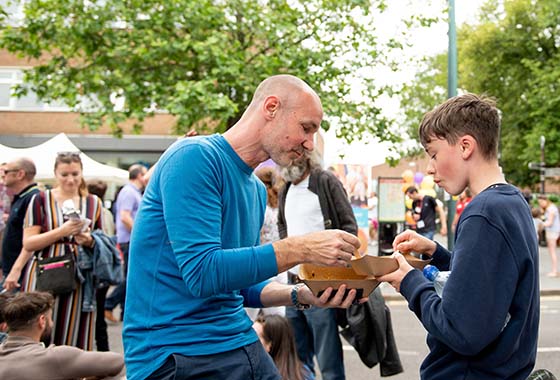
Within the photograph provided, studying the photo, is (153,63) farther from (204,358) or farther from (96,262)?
(204,358)

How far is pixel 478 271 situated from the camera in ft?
6.41

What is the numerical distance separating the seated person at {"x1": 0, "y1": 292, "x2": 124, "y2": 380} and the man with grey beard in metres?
1.57

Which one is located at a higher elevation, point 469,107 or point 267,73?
point 267,73

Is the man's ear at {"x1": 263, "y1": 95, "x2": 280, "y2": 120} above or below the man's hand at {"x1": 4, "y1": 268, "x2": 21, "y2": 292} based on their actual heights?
above

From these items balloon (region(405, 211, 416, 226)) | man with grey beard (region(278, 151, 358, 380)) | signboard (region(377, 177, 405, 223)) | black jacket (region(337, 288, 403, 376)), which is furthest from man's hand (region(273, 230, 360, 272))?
signboard (region(377, 177, 405, 223))

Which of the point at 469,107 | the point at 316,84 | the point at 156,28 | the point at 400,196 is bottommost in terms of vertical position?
the point at 400,196

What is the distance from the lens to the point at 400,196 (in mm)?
16219

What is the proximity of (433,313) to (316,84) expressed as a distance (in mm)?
11294

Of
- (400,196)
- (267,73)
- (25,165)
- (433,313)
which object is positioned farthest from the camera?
(400,196)

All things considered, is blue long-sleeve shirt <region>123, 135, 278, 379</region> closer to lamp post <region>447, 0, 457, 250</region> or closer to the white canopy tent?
lamp post <region>447, 0, 457, 250</region>

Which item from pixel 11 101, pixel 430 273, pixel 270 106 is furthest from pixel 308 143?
pixel 11 101

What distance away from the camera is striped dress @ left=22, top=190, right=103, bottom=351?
191 inches

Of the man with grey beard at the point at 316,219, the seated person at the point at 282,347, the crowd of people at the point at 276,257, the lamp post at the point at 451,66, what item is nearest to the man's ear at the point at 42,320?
the seated person at the point at 282,347

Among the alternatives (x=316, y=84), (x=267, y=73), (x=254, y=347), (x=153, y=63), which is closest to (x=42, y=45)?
(x=153, y=63)
